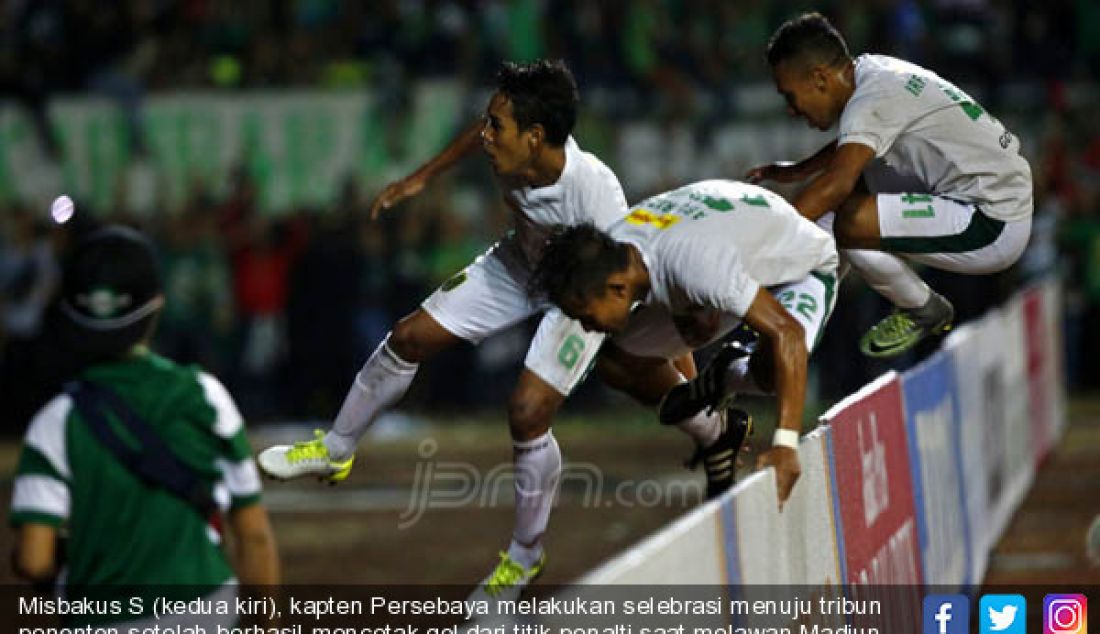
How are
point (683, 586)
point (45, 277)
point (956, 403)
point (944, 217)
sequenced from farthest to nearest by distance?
point (45, 277) < point (956, 403) < point (944, 217) < point (683, 586)

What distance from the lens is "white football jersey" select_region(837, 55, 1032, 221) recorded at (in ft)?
26.5

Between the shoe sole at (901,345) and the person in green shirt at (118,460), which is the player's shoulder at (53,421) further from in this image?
the shoe sole at (901,345)

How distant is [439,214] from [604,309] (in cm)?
1167

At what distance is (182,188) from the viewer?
65.5ft

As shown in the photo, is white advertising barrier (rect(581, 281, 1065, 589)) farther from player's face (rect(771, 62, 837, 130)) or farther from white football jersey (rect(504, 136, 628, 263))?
white football jersey (rect(504, 136, 628, 263))

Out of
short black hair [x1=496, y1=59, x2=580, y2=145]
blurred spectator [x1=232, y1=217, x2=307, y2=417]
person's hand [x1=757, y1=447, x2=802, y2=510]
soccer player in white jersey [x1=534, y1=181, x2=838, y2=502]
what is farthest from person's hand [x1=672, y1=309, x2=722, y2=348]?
blurred spectator [x1=232, y1=217, x2=307, y2=417]

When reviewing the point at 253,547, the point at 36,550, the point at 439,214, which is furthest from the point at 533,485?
the point at 439,214

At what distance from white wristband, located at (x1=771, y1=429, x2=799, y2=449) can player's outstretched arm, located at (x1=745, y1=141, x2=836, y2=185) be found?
7.77ft

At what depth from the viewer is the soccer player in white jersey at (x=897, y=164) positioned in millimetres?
8094

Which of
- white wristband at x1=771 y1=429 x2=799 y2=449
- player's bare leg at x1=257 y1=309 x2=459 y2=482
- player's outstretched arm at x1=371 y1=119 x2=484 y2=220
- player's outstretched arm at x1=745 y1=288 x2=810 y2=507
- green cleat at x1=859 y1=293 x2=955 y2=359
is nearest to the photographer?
white wristband at x1=771 y1=429 x2=799 y2=449

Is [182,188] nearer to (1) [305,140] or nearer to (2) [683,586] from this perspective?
(1) [305,140]

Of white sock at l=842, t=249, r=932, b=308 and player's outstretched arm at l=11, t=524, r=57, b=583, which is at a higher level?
player's outstretched arm at l=11, t=524, r=57, b=583

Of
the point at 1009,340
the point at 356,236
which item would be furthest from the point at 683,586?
the point at 356,236

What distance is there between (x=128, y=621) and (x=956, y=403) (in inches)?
238
